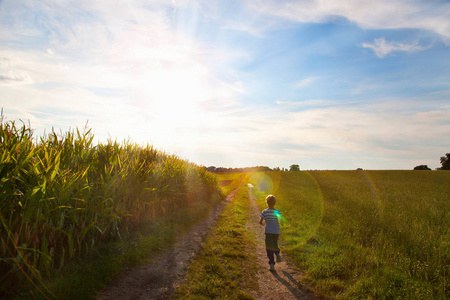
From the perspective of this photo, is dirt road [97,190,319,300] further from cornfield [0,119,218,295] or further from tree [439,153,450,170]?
tree [439,153,450,170]

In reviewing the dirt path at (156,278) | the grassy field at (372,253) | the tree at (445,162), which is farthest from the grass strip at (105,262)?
the tree at (445,162)

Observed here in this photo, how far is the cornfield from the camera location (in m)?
4.55

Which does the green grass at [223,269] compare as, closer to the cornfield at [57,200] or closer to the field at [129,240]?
the field at [129,240]

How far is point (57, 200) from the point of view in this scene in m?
5.51

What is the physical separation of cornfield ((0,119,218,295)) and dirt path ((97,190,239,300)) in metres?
1.31


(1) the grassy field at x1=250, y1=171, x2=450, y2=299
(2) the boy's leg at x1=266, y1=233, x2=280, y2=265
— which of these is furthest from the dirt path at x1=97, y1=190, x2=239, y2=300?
(1) the grassy field at x1=250, y1=171, x2=450, y2=299

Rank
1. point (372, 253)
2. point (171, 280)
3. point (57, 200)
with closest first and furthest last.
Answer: point (57, 200), point (171, 280), point (372, 253)

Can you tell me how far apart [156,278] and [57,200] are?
2956 mm

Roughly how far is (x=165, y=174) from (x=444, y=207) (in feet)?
46.1

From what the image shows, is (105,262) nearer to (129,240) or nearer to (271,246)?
(129,240)

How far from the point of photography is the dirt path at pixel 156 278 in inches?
201

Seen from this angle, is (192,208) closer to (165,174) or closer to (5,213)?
(165,174)

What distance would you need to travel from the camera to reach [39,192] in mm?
4855

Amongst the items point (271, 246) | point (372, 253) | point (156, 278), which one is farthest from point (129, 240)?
point (372, 253)
